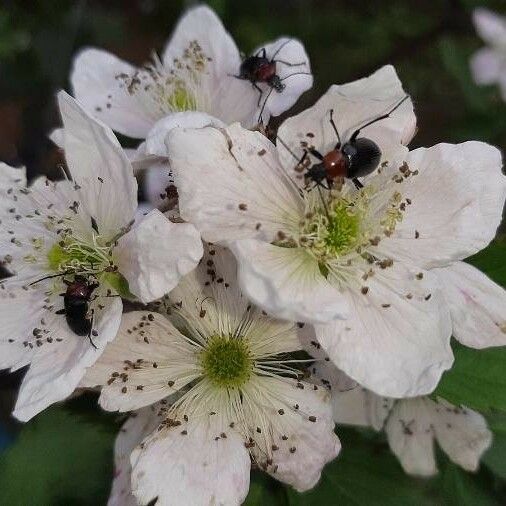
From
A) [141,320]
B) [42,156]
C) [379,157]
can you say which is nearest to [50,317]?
[141,320]

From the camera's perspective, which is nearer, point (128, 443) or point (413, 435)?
point (128, 443)

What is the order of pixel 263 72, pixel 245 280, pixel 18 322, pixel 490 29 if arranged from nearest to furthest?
1. pixel 245 280
2. pixel 18 322
3. pixel 263 72
4. pixel 490 29

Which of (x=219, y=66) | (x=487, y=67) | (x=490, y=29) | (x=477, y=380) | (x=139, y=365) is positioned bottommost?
(x=139, y=365)

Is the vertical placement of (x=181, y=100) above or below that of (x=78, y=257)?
above

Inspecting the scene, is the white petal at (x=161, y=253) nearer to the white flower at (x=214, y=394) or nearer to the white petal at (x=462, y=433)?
the white flower at (x=214, y=394)

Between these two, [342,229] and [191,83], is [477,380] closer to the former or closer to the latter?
[342,229]

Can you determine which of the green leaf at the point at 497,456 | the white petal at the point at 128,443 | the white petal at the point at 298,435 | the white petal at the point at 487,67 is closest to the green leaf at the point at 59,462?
the white petal at the point at 128,443

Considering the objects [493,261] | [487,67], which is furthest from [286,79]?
[487,67]
